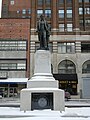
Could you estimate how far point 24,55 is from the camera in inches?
2021

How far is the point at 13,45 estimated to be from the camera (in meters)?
51.7

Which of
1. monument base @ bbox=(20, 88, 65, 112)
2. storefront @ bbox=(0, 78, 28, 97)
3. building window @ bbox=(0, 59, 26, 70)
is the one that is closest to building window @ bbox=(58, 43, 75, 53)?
building window @ bbox=(0, 59, 26, 70)

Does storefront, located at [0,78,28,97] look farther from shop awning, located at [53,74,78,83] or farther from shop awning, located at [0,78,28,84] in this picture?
shop awning, located at [53,74,78,83]

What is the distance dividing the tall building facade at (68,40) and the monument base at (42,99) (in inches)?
1337

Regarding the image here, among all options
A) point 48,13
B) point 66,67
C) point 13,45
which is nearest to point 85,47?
point 66,67

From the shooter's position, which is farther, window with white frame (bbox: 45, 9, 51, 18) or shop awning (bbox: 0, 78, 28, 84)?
window with white frame (bbox: 45, 9, 51, 18)

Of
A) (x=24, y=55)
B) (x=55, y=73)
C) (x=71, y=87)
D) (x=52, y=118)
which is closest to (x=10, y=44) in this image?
(x=24, y=55)

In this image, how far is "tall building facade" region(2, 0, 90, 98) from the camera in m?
51.7

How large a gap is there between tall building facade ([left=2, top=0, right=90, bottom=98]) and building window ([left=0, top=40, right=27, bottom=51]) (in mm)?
1378

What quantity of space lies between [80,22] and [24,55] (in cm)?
1464

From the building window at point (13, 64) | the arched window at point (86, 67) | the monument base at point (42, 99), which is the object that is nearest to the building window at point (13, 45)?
the building window at point (13, 64)

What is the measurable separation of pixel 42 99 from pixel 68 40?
37976mm

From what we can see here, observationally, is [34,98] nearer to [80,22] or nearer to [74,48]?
[74,48]

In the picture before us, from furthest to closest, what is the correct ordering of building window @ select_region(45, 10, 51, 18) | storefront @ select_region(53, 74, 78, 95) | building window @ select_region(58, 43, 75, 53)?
1. building window @ select_region(45, 10, 51, 18)
2. building window @ select_region(58, 43, 75, 53)
3. storefront @ select_region(53, 74, 78, 95)
